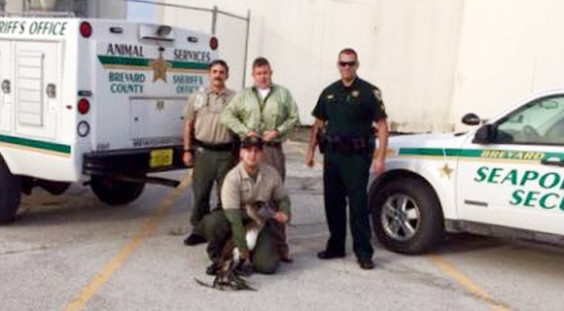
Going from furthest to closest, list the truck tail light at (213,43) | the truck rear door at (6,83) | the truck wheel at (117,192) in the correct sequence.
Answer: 1. the truck wheel at (117,192)
2. the truck tail light at (213,43)
3. the truck rear door at (6,83)

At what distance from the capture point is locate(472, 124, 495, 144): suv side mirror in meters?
6.24

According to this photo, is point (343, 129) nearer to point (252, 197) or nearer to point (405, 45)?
point (252, 197)

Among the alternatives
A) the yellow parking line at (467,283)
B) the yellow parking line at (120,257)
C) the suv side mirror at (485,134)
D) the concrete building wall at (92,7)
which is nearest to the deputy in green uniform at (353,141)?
the yellow parking line at (467,283)

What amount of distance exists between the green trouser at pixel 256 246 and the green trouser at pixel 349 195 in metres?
0.68

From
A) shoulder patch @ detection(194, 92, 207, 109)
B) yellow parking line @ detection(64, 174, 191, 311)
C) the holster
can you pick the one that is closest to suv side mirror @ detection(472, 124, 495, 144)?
the holster

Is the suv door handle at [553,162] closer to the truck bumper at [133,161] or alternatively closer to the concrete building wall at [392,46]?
the truck bumper at [133,161]

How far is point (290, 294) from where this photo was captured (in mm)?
5574

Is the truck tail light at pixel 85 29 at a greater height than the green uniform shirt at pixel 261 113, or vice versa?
the truck tail light at pixel 85 29

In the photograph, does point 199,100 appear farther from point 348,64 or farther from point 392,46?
point 392,46

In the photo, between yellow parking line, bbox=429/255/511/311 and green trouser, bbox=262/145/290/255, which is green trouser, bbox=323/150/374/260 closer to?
green trouser, bbox=262/145/290/255

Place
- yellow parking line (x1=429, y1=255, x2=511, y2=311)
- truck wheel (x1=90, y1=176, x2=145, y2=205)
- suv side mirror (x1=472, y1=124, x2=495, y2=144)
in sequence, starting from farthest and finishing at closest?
1. truck wheel (x1=90, y1=176, x2=145, y2=205)
2. suv side mirror (x1=472, y1=124, x2=495, y2=144)
3. yellow parking line (x1=429, y1=255, x2=511, y2=311)

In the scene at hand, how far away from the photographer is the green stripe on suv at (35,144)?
21.4ft

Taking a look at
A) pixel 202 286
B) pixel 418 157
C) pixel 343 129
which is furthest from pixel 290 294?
pixel 418 157

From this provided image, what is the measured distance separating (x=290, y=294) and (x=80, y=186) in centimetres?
494
